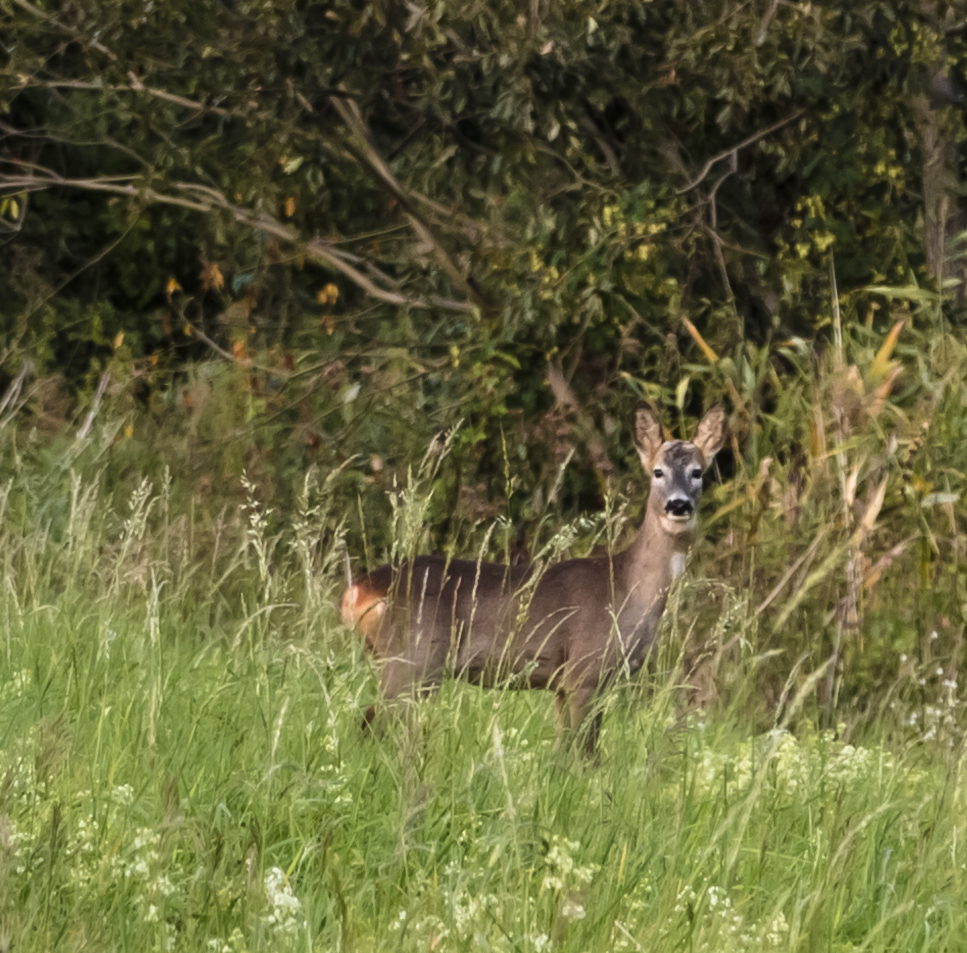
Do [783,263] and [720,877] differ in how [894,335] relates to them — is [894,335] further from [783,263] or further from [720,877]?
[720,877]

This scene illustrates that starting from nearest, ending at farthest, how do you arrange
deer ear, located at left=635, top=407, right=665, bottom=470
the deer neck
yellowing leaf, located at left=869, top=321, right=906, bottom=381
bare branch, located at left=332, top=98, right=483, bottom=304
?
the deer neck
deer ear, located at left=635, top=407, right=665, bottom=470
yellowing leaf, located at left=869, top=321, right=906, bottom=381
bare branch, located at left=332, top=98, right=483, bottom=304

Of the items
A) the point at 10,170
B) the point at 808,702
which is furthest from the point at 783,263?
the point at 10,170

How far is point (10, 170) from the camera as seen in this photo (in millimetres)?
11242

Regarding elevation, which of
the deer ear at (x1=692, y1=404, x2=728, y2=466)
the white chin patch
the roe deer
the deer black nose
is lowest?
the roe deer

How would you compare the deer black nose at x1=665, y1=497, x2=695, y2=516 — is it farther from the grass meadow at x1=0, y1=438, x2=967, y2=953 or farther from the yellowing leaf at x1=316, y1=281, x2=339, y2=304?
the yellowing leaf at x1=316, y1=281, x2=339, y2=304

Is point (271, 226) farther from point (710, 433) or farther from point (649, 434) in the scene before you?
point (710, 433)

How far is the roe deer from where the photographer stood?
18.0 ft

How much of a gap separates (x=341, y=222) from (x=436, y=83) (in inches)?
103

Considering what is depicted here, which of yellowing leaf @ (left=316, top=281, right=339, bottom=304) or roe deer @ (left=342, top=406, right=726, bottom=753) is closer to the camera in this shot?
roe deer @ (left=342, top=406, right=726, bottom=753)

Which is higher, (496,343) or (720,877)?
(496,343)

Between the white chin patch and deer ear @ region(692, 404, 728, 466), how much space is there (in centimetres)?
27

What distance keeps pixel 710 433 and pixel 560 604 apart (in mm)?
865

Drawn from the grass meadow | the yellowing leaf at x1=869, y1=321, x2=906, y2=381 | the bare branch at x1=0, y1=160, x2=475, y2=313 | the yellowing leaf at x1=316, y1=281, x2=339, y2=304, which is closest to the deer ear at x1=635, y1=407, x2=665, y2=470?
the yellowing leaf at x1=869, y1=321, x2=906, y2=381

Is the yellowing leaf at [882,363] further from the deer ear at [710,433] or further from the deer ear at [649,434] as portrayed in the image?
the deer ear at [649,434]
